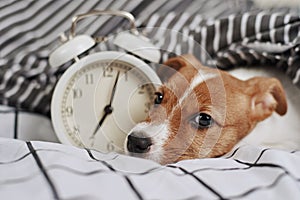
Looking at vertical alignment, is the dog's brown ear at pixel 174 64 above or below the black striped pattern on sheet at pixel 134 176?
above

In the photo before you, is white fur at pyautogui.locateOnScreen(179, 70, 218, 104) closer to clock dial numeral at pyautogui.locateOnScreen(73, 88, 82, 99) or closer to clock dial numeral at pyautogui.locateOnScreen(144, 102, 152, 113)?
clock dial numeral at pyautogui.locateOnScreen(144, 102, 152, 113)

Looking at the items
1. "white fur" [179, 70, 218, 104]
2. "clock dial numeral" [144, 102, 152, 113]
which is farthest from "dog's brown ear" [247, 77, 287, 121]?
"clock dial numeral" [144, 102, 152, 113]

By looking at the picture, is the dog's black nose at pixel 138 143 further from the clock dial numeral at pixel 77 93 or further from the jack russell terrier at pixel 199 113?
the clock dial numeral at pixel 77 93

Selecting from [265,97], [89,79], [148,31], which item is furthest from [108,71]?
[265,97]

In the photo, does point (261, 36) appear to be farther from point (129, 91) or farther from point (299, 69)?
point (129, 91)

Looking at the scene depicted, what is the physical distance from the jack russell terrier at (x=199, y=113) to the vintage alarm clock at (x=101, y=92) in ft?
0.17

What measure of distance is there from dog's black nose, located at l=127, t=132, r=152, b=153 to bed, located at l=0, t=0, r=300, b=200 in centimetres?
4

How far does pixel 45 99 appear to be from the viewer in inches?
49.9

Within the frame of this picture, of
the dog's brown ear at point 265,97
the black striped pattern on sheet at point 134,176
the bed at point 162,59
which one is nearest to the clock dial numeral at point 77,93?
the bed at point 162,59

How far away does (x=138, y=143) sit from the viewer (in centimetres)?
94

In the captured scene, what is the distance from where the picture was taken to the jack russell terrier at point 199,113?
3.10 feet

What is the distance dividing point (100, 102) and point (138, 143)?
19 centimetres

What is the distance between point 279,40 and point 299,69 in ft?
0.28

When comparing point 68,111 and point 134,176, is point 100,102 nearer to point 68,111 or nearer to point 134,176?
point 68,111
